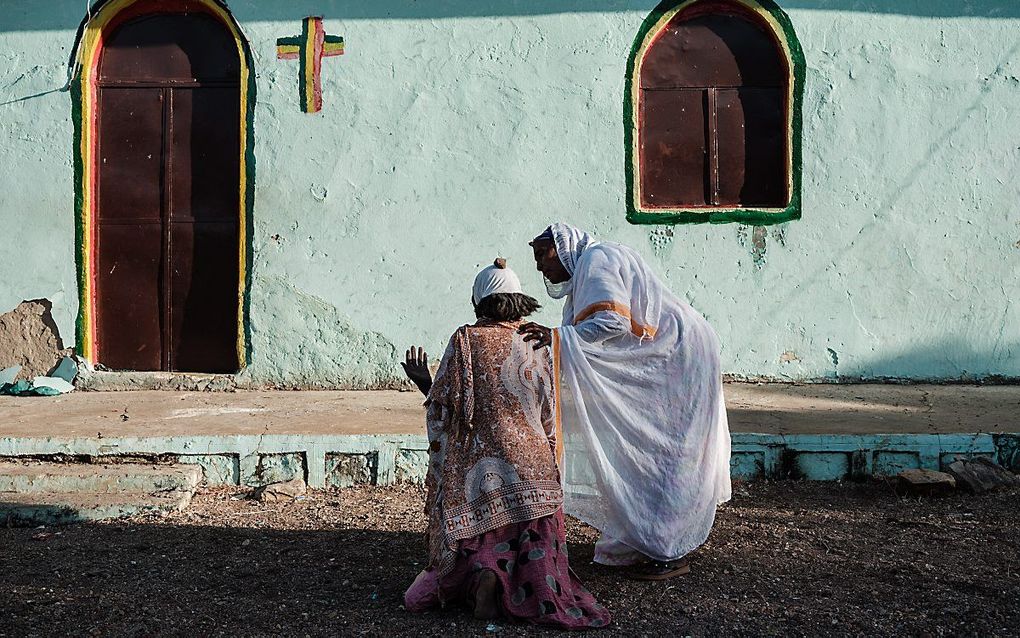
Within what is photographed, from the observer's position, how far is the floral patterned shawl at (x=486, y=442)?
10.6 feet

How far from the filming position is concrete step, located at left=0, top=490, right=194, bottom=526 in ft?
14.7

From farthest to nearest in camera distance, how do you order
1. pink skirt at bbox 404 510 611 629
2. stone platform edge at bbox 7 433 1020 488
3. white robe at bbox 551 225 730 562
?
stone platform edge at bbox 7 433 1020 488 < white robe at bbox 551 225 730 562 < pink skirt at bbox 404 510 611 629

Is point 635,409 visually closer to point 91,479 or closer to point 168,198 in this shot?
point 91,479

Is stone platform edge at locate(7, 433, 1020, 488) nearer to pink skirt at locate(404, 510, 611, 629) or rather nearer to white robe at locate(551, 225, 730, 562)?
white robe at locate(551, 225, 730, 562)

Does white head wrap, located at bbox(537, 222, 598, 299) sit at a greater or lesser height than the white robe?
greater

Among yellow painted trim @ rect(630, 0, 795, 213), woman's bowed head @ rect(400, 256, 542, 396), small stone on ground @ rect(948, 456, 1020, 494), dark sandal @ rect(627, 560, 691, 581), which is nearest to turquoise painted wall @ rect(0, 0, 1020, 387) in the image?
yellow painted trim @ rect(630, 0, 795, 213)

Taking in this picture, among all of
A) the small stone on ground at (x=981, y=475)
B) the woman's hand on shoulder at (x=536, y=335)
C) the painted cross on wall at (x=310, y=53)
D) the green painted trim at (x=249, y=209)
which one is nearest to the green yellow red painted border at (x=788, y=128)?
the painted cross on wall at (x=310, y=53)

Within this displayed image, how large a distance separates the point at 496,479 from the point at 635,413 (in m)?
0.71

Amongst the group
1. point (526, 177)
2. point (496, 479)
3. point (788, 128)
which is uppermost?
point (788, 128)

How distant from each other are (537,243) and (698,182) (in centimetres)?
339

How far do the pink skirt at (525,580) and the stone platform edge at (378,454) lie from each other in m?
1.82

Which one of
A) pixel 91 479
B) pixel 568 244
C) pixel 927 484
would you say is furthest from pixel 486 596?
pixel 927 484

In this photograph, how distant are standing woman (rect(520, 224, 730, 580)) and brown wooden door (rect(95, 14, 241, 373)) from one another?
12.7ft

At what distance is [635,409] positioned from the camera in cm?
370
